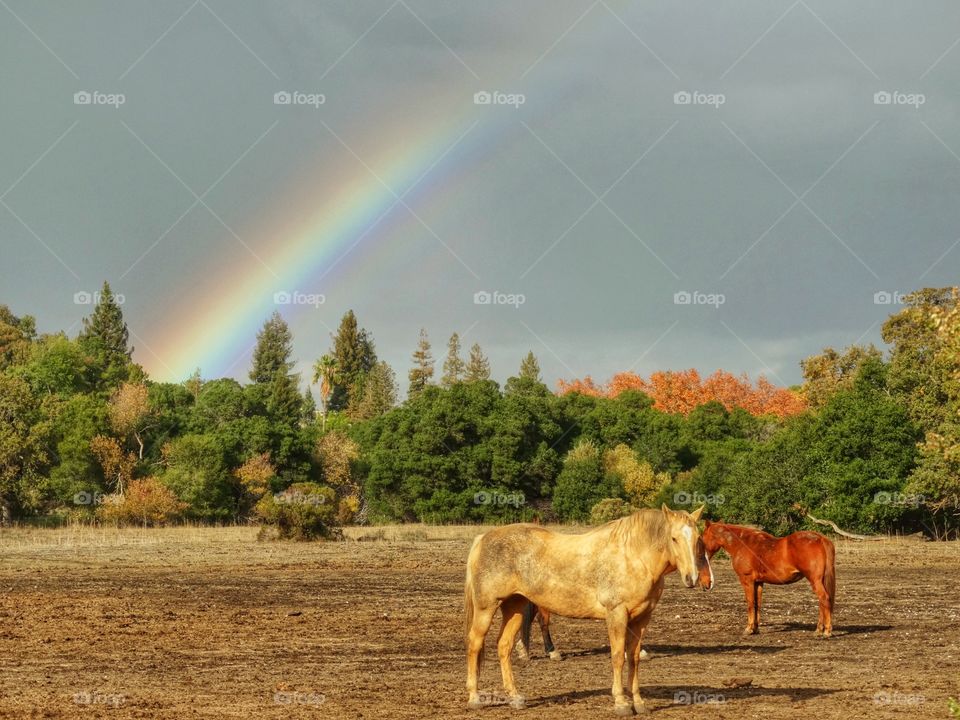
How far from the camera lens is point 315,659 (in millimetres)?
17438

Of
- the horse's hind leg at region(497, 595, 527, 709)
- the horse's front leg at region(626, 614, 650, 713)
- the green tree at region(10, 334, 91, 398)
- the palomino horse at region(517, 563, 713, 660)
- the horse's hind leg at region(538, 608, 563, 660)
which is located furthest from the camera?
the green tree at region(10, 334, 91, 398)

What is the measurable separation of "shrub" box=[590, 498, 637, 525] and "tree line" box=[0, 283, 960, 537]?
0.15 metres

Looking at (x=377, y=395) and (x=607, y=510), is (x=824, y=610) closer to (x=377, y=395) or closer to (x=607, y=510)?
(x=607, y=510)

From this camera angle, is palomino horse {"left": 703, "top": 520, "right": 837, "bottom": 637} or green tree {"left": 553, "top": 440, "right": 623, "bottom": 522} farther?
green tree {"left": 553, "top": 440, "right": 623, "bottom": 522}

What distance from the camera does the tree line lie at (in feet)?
192

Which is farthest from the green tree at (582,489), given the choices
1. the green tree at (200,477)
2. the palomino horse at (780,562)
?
the palomino horse at (780,562)

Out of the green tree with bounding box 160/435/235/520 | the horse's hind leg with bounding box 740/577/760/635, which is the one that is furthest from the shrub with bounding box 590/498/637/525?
the horse's hind leg with bounding box 740/577/760/635

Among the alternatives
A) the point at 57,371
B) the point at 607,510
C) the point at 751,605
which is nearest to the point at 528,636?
the point at 751,605

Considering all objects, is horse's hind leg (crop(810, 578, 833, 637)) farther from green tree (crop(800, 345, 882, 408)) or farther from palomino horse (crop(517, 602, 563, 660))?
green tree (crop(800, 345, 882, 408))

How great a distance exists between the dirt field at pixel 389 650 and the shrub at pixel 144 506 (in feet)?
116

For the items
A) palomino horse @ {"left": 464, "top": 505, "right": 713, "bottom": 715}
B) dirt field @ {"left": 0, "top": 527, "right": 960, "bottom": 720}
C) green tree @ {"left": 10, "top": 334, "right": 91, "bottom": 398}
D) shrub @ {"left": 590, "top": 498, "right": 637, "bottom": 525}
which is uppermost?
green tree @ {"left": 10, "top": 334, "right": 91, "bottom": 398}

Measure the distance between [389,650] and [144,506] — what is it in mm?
55366

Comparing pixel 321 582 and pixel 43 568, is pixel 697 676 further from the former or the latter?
pixel 43 568

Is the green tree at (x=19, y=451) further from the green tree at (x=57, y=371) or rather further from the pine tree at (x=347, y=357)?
the pine tree at (x=347, y=357)
